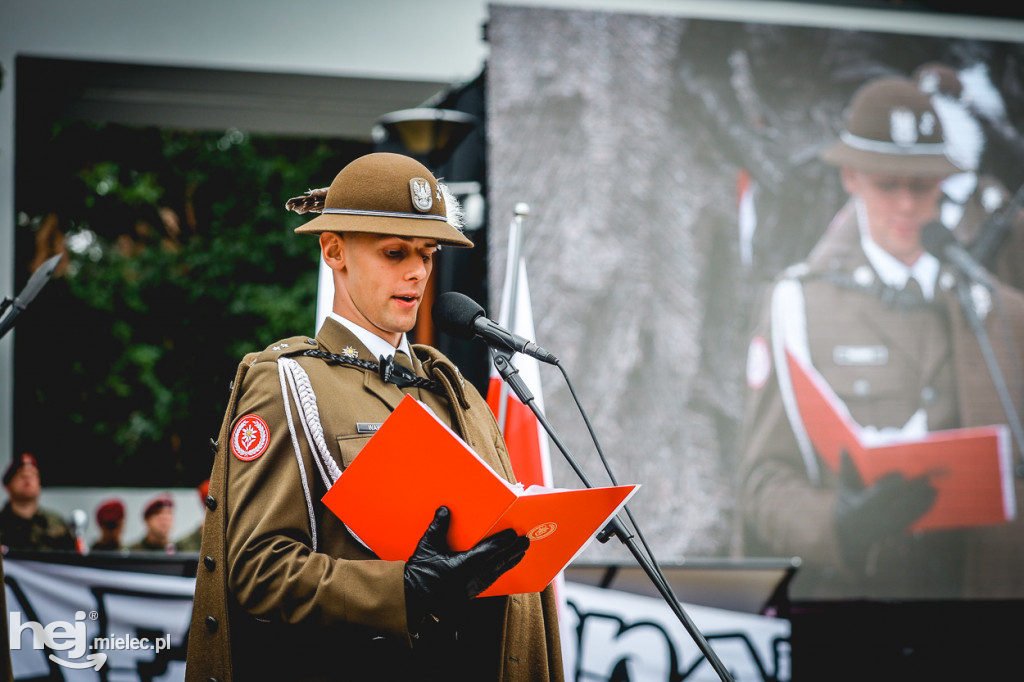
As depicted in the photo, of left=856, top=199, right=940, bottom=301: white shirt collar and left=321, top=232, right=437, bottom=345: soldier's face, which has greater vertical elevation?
left=856, top=199, right=940, bottom=301: white shirt collar

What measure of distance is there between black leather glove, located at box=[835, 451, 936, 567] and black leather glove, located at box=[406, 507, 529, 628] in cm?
412

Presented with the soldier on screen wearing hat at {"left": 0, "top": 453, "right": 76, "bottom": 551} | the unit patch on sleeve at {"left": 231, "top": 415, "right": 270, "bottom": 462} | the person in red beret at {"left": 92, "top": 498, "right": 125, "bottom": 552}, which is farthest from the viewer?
the person in red beret at {"left": 92, "top": 498, "right": 125, "bottom": 552}

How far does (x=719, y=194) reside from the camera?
206 inches

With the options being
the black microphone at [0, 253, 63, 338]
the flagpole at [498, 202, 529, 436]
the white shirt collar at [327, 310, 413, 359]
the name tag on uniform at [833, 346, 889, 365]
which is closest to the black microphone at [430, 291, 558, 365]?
the white shirt collar at [327, 310, 413, 359]

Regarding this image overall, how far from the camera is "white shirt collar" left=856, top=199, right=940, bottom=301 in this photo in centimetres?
532

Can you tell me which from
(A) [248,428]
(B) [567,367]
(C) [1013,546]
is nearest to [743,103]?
(B) [567,367]

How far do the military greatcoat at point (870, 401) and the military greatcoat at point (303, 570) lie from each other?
145 inches

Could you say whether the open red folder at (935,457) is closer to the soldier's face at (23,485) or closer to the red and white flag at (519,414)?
the red and white flag at (519,414)

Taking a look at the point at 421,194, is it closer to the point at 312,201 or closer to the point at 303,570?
the point at 312,201

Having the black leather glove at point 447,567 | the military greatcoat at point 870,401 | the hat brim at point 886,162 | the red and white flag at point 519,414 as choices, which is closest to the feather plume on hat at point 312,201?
the black leather glove at point 447,567

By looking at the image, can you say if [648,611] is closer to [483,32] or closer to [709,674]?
[709,674]

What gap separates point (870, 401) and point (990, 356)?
0.79 metres

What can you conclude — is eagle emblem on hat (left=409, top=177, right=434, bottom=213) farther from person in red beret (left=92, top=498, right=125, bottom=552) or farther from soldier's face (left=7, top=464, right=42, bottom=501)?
person in red beret (left=92, top=498, right=125, bottom=552)

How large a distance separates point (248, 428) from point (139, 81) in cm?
464
